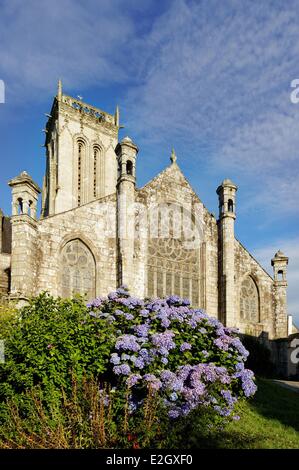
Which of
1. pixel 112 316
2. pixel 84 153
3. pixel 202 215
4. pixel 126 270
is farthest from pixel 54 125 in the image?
pixel 112 316

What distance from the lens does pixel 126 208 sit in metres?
18.8

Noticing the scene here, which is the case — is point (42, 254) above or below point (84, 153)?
below

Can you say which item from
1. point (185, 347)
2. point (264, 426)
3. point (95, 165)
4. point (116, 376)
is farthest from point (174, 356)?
point (95, 165)

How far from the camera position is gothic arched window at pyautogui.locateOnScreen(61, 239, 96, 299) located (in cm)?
1738

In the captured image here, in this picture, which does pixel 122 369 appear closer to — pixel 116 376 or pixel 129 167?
pixel 116 376

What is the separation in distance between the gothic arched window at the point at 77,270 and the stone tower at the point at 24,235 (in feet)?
4.37

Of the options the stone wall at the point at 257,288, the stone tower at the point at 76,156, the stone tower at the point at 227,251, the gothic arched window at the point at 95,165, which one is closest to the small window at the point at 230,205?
the stone tower at the point at 227,251

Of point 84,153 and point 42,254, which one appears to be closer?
point 42,254

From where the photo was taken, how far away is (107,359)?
905cm

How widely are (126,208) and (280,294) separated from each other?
29.5 ft

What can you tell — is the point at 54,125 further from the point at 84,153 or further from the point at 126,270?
the point at 126,270

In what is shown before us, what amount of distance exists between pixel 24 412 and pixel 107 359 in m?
1.72

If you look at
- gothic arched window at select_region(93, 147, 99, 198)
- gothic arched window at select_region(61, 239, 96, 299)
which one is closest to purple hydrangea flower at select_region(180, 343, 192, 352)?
gothic arched window at select_region(61, 239, 96, 299)
